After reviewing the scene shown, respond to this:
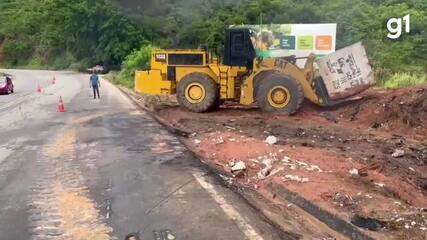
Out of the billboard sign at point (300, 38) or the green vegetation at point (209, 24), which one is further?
the billboard sign at point (300, 38)

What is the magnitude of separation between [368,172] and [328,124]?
5.65 meters

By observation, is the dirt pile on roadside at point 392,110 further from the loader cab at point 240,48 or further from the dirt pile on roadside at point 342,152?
the loader cab at point 240,48

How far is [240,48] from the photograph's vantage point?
16.8 meters

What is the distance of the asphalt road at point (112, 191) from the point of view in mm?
6418

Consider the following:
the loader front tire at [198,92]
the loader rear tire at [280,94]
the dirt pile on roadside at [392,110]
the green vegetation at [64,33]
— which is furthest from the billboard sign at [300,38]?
the dirt pile on roadside at [392,110]

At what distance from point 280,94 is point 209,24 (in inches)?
548

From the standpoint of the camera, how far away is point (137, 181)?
8820mm

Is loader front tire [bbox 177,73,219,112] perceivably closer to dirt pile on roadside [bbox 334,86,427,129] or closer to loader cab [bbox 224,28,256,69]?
A: loader cab [bbox 224,28,256,69]

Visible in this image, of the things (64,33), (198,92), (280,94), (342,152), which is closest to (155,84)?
(198,92)

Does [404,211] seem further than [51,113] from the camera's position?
No

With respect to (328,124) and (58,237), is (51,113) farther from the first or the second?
(58,237)

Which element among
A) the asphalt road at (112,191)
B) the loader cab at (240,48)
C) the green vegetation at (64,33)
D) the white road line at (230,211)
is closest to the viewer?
the white road line at (230,211)

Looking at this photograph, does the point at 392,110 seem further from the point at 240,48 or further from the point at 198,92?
the point at 198,92

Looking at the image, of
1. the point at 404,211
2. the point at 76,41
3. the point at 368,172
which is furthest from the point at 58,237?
the point at 76,41
